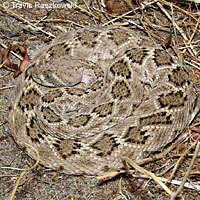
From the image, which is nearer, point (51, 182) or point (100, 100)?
point (51, 182)

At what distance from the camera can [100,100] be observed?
4887 millimetres

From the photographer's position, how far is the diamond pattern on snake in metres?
4.25

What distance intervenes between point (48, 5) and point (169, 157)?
11.2 ft

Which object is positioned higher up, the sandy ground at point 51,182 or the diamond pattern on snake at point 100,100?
the diamond pattern on snake at point 100,100

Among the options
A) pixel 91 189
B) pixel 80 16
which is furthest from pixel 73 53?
pixel 91 189

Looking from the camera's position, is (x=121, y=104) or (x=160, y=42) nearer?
(x=121, y=104)

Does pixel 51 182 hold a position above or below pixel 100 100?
below

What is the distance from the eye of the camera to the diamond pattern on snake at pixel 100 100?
4.25 metres

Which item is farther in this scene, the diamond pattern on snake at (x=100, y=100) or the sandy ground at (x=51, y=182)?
the diamond pattern on snake at (x=100, y=100)

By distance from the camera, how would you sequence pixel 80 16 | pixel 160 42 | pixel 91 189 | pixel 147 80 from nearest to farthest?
1. pixel 91 189
2. pixel 147 80
3. pixel 160 42
4. pixel 80 16

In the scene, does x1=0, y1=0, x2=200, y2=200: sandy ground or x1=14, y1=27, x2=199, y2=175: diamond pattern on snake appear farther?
x1=14, y1=27, x2=199, y2=175: diamond pattern on snake

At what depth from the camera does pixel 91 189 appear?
161 inches

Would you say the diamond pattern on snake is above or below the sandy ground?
above

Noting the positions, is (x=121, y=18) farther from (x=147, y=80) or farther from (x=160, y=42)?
(x=147, y=80)
